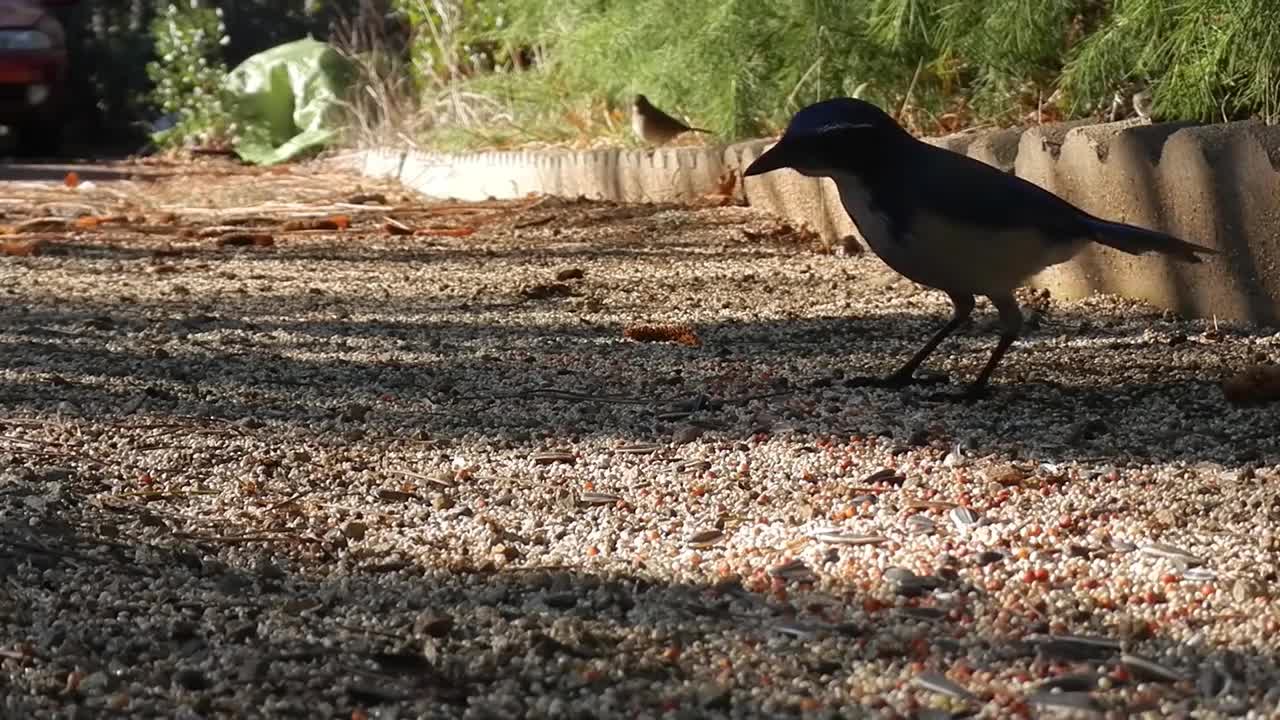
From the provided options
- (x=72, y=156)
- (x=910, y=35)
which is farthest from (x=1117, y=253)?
(x=72, y=156)

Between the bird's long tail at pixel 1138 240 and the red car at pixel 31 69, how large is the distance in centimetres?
1218

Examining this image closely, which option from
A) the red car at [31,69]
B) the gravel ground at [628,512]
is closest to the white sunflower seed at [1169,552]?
the gravel ground at [628,512]

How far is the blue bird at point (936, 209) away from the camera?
3.45m

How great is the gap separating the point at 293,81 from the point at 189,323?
918cm

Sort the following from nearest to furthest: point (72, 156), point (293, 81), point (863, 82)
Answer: point (863, 82) < point (293, 81) < point (72, 156)

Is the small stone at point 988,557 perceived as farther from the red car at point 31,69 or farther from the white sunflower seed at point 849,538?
the red car at point 31,69

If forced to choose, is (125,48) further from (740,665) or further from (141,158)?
(740,665)

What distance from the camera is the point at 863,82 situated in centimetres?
663

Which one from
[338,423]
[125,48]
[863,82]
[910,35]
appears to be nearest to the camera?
[338,423]

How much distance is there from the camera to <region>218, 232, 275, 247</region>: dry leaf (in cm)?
733

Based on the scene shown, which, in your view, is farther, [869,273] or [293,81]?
[293,81]

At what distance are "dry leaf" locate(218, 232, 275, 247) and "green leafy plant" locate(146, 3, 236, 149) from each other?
25.5 feet

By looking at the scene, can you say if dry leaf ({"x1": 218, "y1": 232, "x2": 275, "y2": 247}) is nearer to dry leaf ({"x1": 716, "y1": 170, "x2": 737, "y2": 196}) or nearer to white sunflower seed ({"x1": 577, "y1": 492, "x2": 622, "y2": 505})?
dry leaf ({"x1": 716, "y1": 170, "x2": 737, "y2": 196})

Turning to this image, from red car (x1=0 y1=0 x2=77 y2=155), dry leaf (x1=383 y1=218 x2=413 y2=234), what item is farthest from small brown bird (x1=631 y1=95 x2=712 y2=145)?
red car (x1=0 y1=0 x2=77 y2=155)
